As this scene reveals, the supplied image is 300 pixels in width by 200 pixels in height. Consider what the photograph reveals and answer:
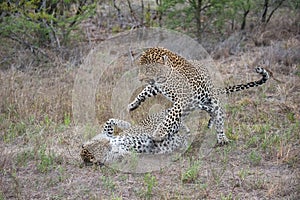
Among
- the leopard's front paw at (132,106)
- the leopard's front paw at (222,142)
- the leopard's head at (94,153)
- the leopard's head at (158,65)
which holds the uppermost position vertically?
the leopard's head at (158,65)

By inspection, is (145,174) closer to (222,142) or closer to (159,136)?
(159,136)

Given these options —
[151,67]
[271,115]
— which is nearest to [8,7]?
[151,67]

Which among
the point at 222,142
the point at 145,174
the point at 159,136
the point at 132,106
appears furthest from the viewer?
the point at 132,106

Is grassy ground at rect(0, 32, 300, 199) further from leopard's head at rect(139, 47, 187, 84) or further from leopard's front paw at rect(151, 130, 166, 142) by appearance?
leopard's head at rect(139, 47, 187, 84)

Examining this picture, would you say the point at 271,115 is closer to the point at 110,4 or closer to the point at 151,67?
the point at 151,67

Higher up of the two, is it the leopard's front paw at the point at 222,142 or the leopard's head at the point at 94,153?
the leopard's head at the point at 94,153

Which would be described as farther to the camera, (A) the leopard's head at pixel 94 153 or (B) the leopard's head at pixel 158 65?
(B) the leopard's head at pixel 158 65

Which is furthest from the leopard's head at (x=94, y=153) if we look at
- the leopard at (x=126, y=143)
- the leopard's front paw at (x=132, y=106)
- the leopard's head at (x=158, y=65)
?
the leopard's front paw at (x=132, y=106)

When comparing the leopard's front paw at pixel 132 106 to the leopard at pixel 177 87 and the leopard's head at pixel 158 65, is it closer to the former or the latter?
the leopard at pixel 177 87

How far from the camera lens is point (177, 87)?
7.34m

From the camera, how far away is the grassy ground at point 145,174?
5.95m

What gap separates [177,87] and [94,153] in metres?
1.50

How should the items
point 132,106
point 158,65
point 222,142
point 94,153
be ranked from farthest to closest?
point 132,106 → point 222,142 → point 158,65 → point 94,153

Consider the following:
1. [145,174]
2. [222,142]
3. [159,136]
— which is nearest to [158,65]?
[159,136]
